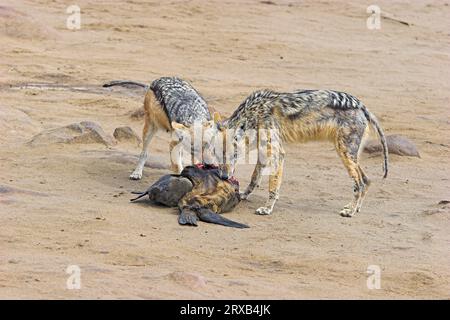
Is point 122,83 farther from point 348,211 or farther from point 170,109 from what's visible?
point 348,211

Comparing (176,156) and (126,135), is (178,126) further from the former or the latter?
(126,135)

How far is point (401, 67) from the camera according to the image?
20.1 m

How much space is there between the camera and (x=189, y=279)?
26.2 feet

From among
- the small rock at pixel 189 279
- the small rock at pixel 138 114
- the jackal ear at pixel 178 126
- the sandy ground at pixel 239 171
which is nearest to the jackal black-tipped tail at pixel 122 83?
the sandy ground at pixel 239 171

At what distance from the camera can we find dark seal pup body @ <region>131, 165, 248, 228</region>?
1045cm

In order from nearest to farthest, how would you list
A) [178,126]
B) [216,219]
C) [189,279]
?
[189,279] → [216,219] → [178,126]

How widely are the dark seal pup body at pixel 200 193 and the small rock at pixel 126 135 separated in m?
2.98

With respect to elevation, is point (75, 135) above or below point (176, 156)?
below

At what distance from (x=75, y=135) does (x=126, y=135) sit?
91 cm

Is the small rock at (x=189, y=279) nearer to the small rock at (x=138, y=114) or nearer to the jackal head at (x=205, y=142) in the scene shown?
the jackal head at (x=205, y=142)

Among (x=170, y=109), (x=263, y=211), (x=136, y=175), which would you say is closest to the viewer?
(x=263, y=211)

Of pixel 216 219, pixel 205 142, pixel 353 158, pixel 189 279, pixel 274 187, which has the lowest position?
pixel 216 219

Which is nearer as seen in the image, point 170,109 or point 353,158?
point 353,158

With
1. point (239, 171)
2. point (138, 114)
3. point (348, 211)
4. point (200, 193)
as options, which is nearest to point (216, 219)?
point (200, 193)
